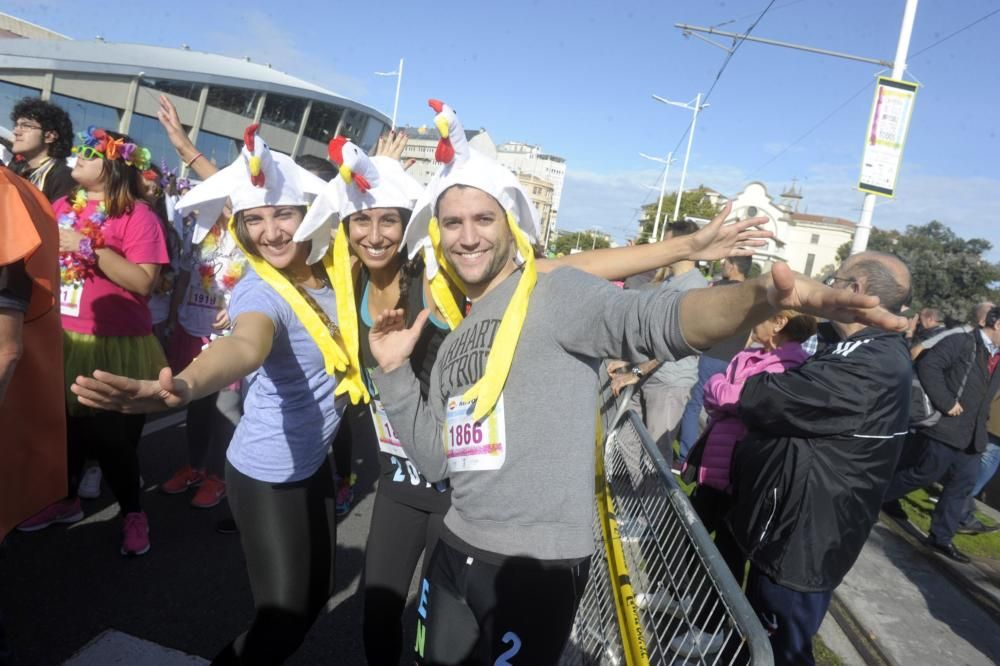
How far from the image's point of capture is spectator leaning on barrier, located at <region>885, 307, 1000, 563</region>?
520 cm

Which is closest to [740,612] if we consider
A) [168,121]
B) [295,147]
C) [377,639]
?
[377,639]

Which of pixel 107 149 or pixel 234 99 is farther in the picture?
pixel 234 99

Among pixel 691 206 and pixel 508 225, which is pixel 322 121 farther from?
pixel 508 225

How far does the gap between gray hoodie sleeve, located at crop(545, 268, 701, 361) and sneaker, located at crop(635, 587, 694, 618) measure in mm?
949

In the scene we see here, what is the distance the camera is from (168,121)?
12.6 ft

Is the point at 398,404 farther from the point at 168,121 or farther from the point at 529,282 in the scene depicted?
the point at 168,121

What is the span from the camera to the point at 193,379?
1.69m

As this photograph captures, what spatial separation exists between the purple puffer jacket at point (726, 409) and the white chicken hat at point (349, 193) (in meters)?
1.86

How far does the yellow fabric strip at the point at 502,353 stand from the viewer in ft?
5.66

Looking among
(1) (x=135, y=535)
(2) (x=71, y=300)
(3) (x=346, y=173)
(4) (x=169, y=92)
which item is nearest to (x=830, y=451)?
(3) (x=346, y=173)

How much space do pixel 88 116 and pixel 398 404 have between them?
41266 millimetres

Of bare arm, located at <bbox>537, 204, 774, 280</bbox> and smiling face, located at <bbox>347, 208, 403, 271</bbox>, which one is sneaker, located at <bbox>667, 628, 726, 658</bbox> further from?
smiling face, located at <bbox>347, 208, 403, 271</bbox>

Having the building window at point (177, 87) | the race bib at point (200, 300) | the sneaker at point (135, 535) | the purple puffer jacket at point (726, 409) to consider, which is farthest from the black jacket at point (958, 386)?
the building window at point (177, 87)

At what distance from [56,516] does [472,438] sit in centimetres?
302
